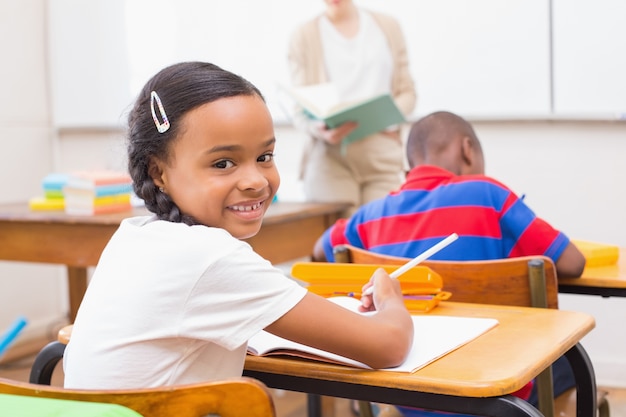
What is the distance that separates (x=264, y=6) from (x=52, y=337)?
6.85 ft

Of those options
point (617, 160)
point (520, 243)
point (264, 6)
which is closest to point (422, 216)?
point (520, 243)

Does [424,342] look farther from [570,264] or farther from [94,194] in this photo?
[94,194]

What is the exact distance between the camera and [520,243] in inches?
75.8

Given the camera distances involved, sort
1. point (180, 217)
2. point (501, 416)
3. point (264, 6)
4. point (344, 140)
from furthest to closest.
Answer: point (264, 6) → point (344, 140) → point (180, 217) → point (501, 416)

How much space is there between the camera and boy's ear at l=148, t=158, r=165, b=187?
4.36 ft

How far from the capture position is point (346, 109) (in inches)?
118

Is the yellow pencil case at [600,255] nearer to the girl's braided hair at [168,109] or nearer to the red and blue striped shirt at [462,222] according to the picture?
the red and blue striped shirt at [462,222]

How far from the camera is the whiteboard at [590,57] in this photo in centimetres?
359

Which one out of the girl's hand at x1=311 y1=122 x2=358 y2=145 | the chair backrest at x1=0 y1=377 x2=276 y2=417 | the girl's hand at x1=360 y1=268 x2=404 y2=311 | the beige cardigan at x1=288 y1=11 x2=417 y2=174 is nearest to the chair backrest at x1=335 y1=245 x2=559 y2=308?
the girl's hand at x1=360 y1=268 x2=404 y2=311

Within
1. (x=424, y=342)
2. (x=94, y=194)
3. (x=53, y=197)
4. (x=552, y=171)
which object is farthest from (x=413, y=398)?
(x=552, y=171)

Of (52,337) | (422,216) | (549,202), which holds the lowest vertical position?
(52,337)

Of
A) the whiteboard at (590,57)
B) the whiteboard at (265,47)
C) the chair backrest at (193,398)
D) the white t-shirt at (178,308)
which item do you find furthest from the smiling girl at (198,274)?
the whiteboard at (590,57)

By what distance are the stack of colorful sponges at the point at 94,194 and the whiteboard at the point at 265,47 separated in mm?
734

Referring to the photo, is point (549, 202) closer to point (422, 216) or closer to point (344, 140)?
point (344, 140)
